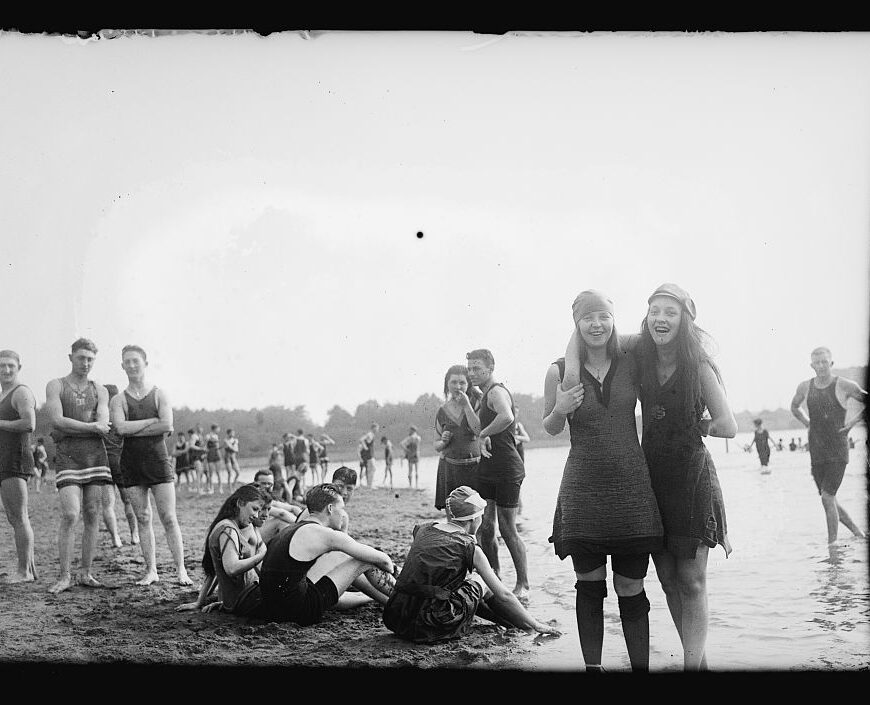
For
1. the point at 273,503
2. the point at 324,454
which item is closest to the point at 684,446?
the point at 324,454

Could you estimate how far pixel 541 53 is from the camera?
5.13 m

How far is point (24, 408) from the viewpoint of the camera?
17.5ft

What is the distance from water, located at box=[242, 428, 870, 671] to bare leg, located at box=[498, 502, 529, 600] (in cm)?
5

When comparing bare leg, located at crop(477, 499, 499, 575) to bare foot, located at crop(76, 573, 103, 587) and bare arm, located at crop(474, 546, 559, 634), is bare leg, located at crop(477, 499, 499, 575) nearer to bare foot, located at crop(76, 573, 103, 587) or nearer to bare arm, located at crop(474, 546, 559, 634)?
bare arm, located at crop(474, 546, 559, 634)

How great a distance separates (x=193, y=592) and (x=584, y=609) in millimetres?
2387

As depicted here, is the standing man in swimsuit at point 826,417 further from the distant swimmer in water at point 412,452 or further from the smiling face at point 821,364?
the distant swimmer in water at point 412,452

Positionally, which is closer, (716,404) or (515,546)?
(716,404)

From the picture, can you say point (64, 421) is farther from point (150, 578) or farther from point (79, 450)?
point (150, 578)

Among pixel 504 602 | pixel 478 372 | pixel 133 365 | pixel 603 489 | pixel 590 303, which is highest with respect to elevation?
pixel 590 303

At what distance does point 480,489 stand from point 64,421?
264 centimetres

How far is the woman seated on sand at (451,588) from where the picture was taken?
4625mm

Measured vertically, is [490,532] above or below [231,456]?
below

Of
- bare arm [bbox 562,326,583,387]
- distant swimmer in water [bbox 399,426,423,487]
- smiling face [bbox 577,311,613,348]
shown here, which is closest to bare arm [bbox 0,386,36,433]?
distant swimmer in water [bbox 399,426,423,487]

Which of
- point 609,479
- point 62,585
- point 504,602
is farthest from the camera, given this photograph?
point 62,585
